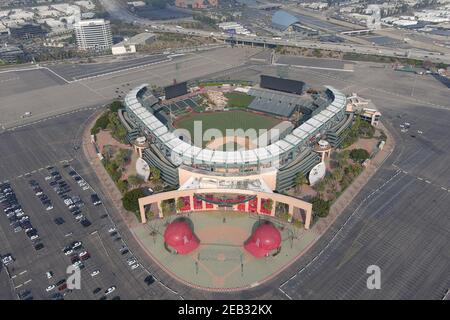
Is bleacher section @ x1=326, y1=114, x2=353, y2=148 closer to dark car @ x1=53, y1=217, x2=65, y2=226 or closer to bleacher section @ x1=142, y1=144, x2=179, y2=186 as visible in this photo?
bleacher section @ x1=142, y1=144, x2=179, y2=186

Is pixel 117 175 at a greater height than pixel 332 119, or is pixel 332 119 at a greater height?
pixel 332 119

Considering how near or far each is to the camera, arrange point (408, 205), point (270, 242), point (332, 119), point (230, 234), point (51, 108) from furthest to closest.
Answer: point (51, 108)
point (332, 119)
point (408, 205)
point (230, 234)
point (270, 242)

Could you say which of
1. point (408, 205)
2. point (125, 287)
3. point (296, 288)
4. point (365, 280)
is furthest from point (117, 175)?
point (408, 205)

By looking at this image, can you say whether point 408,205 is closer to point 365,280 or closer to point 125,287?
point 365,280

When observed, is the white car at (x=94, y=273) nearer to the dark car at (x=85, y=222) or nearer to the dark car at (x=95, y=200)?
the dark car at (x=85, y=222)

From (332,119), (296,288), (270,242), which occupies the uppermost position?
(332,119)

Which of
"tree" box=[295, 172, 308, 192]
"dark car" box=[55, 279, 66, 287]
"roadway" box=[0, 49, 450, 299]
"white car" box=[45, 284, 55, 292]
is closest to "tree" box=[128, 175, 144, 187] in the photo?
"roadway" box=[0, 49, 450, 299]

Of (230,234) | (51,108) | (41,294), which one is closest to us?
(41,294)

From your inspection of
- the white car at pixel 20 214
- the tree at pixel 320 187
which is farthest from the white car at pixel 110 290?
the tree at pixel 320 187

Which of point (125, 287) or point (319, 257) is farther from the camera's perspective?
point (319, 257)
